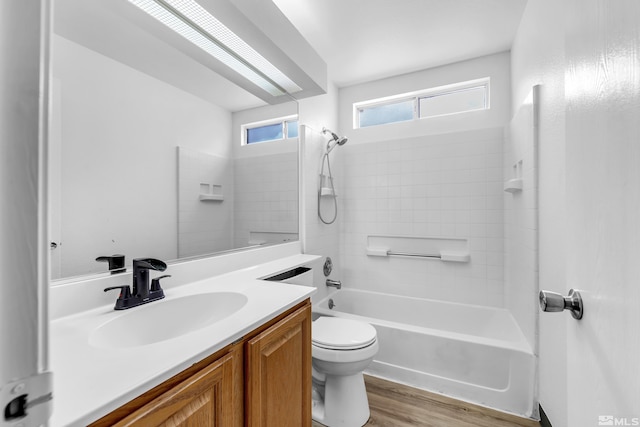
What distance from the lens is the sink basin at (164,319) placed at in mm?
863

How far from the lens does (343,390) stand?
5.11 ft

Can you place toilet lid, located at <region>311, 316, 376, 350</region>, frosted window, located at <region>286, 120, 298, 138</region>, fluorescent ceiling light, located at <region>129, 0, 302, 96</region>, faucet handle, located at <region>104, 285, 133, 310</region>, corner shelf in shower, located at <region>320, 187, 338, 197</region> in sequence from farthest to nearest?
corner shelf in shower, located at <region>320, 187, 338, 197</region> → frosted window, located at <region>286, 120, 298, 138</region> → toilet lid, located at <region>311, 316, 376, 350</region> → fluorescent ceiling light, located at <region>129, 0, 302, 96</region> → faucet handle, located at <region>104, 285, 133, 310</region>

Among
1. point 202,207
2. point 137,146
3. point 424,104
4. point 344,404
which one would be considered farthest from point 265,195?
point 424,104

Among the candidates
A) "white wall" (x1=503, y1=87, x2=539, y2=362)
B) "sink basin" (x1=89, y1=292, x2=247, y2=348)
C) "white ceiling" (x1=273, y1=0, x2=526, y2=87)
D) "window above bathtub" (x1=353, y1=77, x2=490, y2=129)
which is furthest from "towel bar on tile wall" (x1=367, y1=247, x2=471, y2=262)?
"sink basin" (x1=89, y1=292, x2=247, y2=348)

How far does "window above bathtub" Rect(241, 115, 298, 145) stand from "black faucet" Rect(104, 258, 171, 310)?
90 centimetres

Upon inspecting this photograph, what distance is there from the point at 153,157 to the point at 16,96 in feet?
3.36

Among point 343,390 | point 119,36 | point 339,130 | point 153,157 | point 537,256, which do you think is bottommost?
point 343,390

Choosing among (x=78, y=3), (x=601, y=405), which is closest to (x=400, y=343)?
(x=601, y=405)

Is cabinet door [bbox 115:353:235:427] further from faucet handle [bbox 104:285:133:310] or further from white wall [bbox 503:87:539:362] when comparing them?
white wall [bbox 503:87:539:362]

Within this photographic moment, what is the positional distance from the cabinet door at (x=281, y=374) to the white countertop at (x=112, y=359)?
82 millimetres

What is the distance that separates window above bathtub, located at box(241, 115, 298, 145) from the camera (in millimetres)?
1681

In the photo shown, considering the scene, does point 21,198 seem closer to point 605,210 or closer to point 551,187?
point 605,210

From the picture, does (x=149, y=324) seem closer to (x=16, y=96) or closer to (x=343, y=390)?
(x=16, y=96)

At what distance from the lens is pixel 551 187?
1417 millimetres
